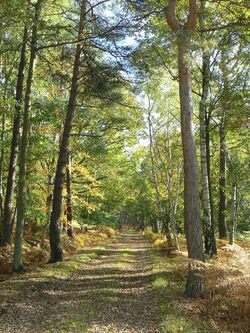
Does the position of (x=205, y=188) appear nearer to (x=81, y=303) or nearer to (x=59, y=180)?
(x=59, y=180)

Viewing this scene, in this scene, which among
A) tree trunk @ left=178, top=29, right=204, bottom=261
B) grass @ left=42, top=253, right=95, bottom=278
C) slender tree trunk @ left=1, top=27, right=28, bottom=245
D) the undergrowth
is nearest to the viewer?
the undergrowth

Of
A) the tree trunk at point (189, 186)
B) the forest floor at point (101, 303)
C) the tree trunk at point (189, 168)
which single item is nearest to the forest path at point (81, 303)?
the forest floor at point (101, 303)

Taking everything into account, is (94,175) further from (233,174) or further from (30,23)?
(30,23)

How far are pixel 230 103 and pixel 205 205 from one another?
11.9 ft

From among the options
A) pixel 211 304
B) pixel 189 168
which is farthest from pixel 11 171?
pixel 211 304

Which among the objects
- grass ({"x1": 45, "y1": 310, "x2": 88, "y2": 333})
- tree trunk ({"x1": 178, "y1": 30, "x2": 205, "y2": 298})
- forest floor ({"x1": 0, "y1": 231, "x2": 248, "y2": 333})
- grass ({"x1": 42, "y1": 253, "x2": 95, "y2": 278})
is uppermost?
tree trunk ({"x1": 178, "y1": 30, "x2": 205, "y2": 298})

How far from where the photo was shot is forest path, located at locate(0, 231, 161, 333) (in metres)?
6.66

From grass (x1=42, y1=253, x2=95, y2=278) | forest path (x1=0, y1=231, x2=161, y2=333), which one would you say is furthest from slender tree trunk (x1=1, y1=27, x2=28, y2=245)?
forest path (x1=0, y1=231, x2=161, y2=333)

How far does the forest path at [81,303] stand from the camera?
21.9 feet

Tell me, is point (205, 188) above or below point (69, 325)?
above

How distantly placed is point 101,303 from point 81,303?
17.9 inches

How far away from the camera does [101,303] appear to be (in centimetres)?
831

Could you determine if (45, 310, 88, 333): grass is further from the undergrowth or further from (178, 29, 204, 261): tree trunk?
(178, 29, 204, 261): tree trunk

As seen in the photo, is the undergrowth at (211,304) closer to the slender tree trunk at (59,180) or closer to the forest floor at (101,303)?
the forest floor at (101,303)
